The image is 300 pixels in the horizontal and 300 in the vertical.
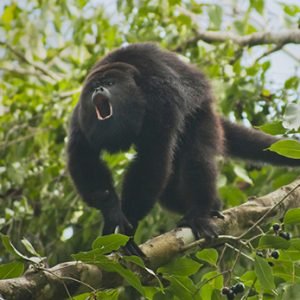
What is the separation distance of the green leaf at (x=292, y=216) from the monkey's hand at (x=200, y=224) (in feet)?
3.42

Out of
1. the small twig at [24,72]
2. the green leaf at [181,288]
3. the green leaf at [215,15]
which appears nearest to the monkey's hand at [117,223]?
the green leaf at [181,288]

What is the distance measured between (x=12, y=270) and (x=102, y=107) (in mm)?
2199

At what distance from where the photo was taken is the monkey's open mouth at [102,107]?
4113mm

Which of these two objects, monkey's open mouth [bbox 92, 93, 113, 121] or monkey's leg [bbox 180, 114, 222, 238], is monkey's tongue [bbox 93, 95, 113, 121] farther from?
monkey's leg [bbox 180, 114, 222, 238]

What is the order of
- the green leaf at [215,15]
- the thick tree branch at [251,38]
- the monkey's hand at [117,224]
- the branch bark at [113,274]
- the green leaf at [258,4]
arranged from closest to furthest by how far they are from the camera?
the branch bark at [113,274] → the monkey's hand at [117,224] → the green leaf at [215,15] → the green leaf at [258,4] → the thick tree branch at [251,38]

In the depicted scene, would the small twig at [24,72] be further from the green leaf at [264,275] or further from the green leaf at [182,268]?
the green leaf at [264,275]

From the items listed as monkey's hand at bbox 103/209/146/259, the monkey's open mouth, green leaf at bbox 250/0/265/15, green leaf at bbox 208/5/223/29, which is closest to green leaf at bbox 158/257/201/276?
monkey's hand at bbox 103/209/146/259

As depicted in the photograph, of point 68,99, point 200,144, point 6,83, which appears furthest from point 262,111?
point 6,83

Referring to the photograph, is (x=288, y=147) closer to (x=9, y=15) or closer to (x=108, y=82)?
(x=108, y=82)

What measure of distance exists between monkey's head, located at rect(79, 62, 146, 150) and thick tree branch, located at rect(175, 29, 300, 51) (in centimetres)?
123

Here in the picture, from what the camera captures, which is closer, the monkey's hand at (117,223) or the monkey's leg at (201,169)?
the monkey's hand at (117,223)

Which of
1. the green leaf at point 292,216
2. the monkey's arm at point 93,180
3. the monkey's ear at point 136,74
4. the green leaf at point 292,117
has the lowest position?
the monkey's arm at point 93,180

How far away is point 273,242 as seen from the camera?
236 centimetres

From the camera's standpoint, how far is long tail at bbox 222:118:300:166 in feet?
14.2
